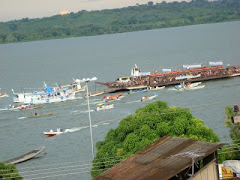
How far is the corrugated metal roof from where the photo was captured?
35.2 ft

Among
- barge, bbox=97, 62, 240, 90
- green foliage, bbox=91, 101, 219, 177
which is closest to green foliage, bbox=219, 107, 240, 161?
green foliage, bbox=91, 101, 219, 177

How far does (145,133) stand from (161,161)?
29.7ft

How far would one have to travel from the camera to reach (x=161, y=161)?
1131 centimetres

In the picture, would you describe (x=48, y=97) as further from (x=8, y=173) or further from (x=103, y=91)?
A: (x=8, y=173)

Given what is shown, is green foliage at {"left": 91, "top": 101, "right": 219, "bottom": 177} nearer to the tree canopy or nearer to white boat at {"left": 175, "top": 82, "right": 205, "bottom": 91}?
the tree canopy

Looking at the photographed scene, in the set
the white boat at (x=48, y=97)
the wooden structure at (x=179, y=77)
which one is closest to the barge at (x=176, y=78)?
the wooden structure at (x=179, y=77)

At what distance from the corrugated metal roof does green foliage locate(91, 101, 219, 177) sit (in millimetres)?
7610

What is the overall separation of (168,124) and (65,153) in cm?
1448

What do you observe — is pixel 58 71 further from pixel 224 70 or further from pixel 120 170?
pixel 120 170

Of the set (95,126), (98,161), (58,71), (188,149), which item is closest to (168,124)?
(98,161)

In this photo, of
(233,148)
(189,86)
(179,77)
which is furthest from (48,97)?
(233,148)

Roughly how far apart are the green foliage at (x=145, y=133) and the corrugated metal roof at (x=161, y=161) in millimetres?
7610

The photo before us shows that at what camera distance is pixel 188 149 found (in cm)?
1184

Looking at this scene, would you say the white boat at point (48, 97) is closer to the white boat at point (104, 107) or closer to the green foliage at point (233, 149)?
the white boat at point (104, 107)
